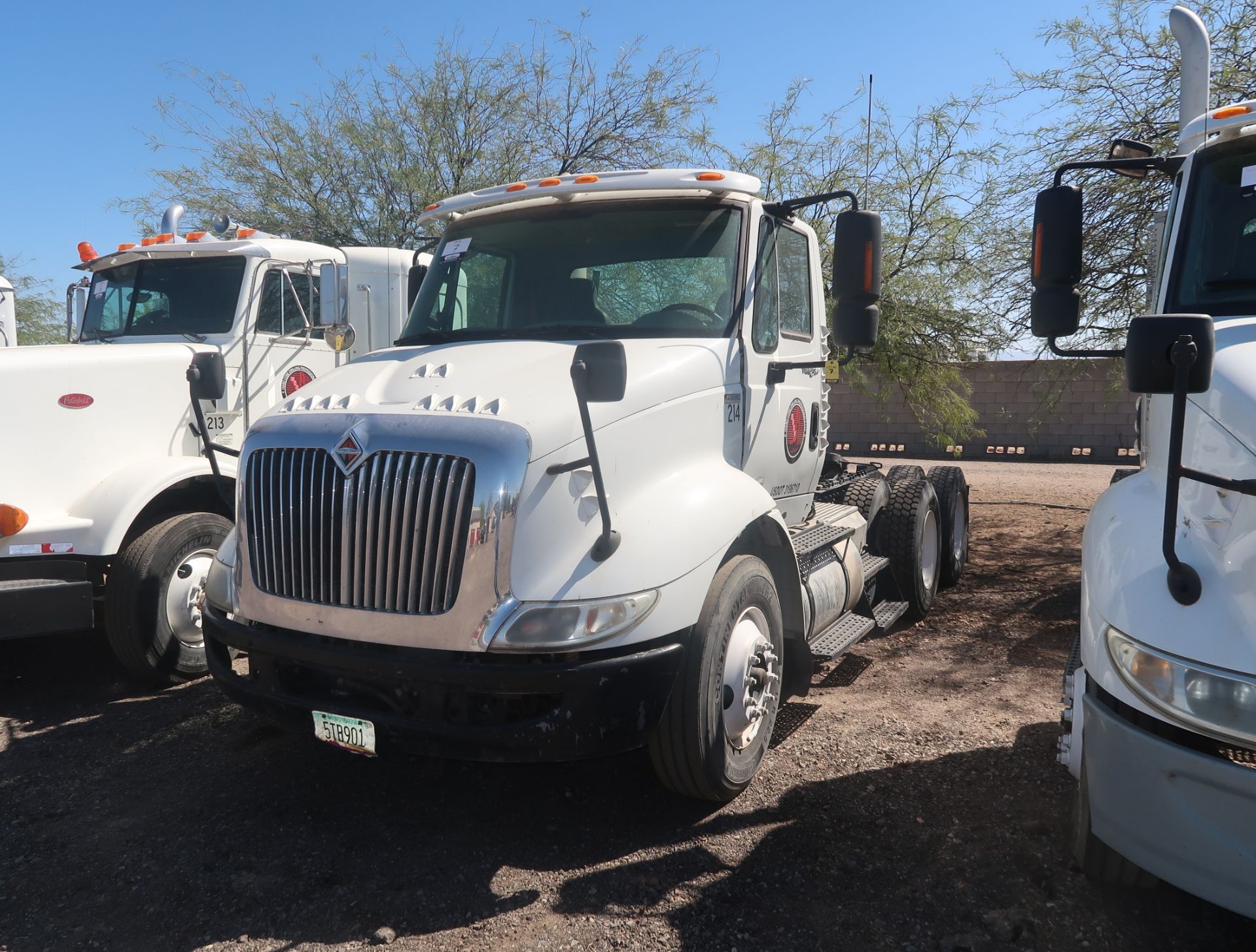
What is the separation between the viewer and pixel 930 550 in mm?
7254

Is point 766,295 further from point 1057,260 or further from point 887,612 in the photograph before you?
point 887,612

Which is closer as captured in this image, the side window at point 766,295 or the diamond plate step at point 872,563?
the side window at point 766,295

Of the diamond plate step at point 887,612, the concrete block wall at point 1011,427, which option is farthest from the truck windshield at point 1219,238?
the concrete block wall at point 1011,427

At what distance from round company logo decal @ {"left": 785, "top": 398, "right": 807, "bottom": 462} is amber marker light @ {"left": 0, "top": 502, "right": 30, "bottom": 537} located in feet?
12.9

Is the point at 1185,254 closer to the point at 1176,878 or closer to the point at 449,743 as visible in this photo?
the point at 1176,878

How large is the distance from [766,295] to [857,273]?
1.80 ft

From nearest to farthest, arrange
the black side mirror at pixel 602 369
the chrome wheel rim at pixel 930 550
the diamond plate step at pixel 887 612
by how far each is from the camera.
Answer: the black side mirror at pixel 602 369, the diamond plate step at pixel 887 612, the chrome wheel rim at pixel 930 550

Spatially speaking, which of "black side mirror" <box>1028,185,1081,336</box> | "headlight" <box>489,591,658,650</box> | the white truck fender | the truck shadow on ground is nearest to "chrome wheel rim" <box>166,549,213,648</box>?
the white truck fender

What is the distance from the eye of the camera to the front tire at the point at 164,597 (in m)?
5.23

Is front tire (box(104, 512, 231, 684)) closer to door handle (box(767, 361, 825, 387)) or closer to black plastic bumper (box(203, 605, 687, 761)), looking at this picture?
black plastic bumper (box(203, 605, 687, 761))

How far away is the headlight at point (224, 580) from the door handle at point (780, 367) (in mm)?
2532

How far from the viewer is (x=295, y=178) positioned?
13305 mm

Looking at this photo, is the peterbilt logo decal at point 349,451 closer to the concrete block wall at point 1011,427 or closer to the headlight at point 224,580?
the headlight at point 224,580

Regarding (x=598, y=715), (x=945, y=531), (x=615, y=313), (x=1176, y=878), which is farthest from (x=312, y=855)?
(x=945, y=531)
